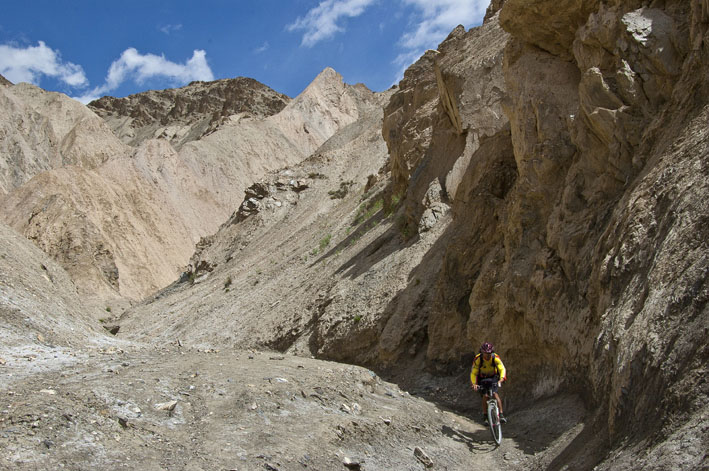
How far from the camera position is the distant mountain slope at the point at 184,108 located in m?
77.0

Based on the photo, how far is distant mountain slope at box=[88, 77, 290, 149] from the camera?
253 feet

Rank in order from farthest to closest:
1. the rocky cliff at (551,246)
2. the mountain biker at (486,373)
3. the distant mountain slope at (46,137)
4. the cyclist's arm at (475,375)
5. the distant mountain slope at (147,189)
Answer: the distant mountain slope at (46,137)
the distant mountain slope at (147,189)
the cyclist's arm at (475,375)
the mountain biker at (486,373)
the rocky cliff at (551,246)

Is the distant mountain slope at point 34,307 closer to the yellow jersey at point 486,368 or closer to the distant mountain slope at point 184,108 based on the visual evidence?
the yellow jersey at point 486,368

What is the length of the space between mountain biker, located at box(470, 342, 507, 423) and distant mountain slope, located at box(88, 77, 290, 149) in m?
62.5

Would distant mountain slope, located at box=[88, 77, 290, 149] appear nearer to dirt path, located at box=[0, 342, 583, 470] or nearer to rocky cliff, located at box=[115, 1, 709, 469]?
rocky cliff, located at box=[115, 1, 709, 469]

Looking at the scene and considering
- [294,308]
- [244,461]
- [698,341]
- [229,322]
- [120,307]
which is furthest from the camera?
[120,307]

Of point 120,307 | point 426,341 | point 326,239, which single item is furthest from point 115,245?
point 426,341

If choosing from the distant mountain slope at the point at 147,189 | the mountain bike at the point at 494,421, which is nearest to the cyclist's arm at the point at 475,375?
the mountain bike at the point at 494,421

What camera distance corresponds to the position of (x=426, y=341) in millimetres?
12625

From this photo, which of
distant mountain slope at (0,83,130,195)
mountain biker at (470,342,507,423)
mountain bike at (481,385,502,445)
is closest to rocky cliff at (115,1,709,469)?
mountain biker at (470,342,507,423)

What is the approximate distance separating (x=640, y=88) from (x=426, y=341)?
6.08 m

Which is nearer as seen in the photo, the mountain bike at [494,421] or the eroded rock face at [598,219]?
the eroded rock face at [598,219]

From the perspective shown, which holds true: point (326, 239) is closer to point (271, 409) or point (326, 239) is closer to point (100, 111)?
point (271, 409)

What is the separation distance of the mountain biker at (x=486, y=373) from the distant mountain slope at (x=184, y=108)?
62498 mm
